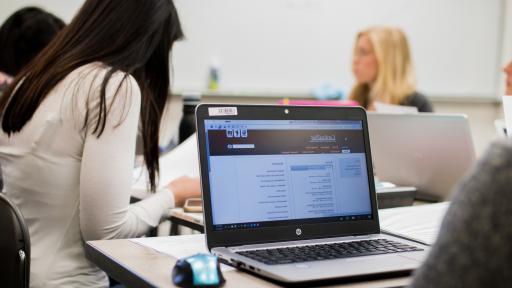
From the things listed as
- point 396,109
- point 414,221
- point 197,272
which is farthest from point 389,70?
point 197,272

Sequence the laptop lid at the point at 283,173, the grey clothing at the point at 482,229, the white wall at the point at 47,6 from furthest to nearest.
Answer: the white wall at the point at 47,6
the laptop lid at the point at 283,173
the grey clothing at the point at 482,229

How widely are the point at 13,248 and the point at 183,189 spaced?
48 centimetres

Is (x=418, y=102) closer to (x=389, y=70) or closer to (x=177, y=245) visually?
(x=389, y=70)

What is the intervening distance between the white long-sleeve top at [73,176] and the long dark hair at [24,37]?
4.39 feet

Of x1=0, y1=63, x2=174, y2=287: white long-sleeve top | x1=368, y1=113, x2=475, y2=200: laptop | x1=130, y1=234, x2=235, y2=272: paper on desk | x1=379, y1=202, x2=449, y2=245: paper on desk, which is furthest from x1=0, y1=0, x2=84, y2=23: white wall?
x1=130, y1=234, x2=235, y2=272: paper on desk

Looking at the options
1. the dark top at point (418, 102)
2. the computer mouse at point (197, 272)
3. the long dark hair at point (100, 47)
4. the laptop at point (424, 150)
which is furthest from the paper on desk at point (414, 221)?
the dark top at point (418, 102)

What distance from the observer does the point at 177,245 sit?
1187mm

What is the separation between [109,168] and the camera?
1.33 m

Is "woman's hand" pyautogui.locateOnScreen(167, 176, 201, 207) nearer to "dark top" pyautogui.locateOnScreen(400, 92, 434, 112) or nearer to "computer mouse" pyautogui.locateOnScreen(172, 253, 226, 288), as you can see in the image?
"computer mouse" pyautogui.locateOnScreen(172, 253, 226, 288)

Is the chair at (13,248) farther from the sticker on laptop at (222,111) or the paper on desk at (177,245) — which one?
the sticker on laptop at (222,111)

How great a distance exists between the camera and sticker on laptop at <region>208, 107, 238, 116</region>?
114 centimetres

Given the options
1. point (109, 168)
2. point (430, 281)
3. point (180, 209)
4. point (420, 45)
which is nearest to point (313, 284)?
point (430, 281)

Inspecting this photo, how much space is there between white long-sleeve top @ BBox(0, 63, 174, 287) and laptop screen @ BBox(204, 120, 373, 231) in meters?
0.31

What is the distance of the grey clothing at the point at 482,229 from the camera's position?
19.1 inches
